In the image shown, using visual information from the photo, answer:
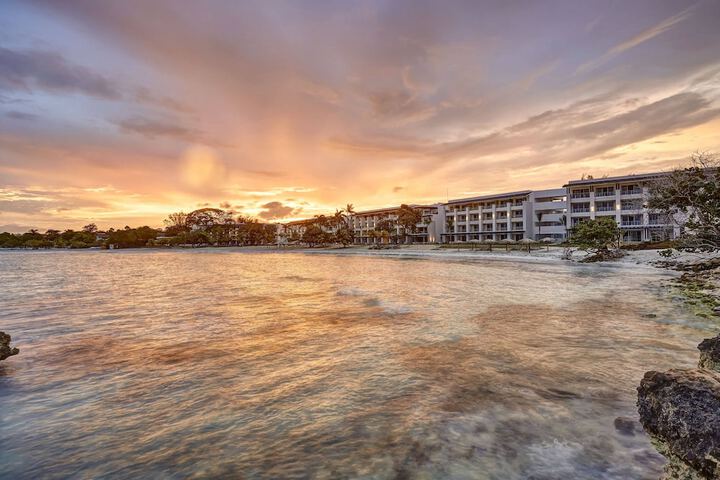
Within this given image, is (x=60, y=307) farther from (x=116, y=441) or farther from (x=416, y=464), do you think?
(x=416, y=464)

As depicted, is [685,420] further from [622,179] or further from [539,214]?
[539,214]

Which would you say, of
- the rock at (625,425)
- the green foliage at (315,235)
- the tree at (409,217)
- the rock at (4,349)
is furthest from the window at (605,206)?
the rock at (4,349)

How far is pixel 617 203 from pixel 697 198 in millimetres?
63394

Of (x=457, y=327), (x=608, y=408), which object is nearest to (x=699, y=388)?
(x=608, y=408)

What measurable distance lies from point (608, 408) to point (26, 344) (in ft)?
59.1

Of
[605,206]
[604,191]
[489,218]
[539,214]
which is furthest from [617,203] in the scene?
[489,218]

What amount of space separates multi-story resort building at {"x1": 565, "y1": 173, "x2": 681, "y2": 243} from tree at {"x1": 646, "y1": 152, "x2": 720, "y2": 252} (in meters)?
49.7

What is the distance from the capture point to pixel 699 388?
16.7ft

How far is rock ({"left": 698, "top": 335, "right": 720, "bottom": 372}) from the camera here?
308 inches

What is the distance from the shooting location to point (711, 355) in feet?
26.4

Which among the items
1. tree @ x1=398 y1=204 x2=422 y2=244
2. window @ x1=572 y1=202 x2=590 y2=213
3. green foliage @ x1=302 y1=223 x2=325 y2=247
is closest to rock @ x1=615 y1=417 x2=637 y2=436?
window @ x1=572 y1=202 x2=590 y2=213

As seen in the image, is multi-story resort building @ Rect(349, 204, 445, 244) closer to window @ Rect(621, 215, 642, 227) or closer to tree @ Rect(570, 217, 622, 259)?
window @ Rect(621, 215, 642, 227)

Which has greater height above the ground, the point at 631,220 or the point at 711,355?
the point at 631,220

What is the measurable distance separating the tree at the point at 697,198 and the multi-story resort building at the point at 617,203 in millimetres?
49740
